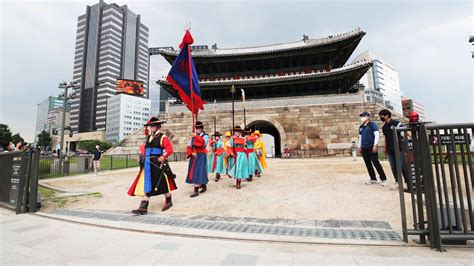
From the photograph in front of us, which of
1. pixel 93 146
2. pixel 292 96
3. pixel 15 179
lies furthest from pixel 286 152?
pixel 93 146

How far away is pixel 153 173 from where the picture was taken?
4535 mm

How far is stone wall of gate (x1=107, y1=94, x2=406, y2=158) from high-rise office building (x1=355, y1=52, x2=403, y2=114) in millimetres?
74139

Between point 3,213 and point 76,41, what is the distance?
126341 millimetres

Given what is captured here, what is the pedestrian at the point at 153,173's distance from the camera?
4426 mm

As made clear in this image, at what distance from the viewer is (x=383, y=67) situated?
304ft

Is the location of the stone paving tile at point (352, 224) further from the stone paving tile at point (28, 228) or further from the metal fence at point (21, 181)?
the metal fence at point (21, 181)

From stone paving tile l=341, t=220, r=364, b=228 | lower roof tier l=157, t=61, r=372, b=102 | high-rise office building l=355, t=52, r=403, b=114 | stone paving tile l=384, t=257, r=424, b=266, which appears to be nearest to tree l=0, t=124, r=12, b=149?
lower roof tier l=157, t=61, r=372, b=102

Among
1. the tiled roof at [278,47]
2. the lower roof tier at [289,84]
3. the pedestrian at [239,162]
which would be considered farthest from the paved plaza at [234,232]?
the tiled roof at [278,47]

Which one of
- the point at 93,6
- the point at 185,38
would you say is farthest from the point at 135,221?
the point at 93,6

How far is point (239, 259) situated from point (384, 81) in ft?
357

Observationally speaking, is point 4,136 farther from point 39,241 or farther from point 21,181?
point 39,241

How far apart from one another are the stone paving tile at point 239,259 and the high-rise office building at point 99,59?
101m

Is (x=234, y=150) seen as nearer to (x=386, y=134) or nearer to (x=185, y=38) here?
(x=185, y=38)

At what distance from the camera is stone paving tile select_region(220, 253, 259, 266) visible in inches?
85.2
